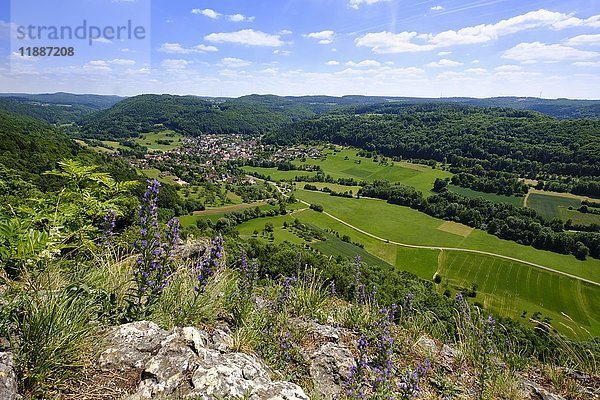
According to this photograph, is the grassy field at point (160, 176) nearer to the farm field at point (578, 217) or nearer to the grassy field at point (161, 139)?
the grassy field at point (161, 139)

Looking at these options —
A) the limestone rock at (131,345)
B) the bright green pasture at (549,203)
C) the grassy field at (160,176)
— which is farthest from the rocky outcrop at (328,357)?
the grassy field at (160,176)

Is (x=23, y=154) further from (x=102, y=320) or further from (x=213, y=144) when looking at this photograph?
(x=213, y=144)

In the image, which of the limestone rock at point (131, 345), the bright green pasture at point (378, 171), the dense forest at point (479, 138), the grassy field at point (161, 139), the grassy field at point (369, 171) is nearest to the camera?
the limestone rock at point (131, 345)

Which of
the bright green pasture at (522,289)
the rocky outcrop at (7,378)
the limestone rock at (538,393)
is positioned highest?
the rocky outcrop at (7,378)

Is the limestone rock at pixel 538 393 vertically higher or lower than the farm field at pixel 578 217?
higher

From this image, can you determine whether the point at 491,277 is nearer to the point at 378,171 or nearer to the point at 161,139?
the point at 378,171

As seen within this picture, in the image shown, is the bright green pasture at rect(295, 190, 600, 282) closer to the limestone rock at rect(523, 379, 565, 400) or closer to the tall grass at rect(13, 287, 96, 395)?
the limestone rock at rect(523, 379, 565, 400)

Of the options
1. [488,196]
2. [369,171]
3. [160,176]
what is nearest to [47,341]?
[160,176]

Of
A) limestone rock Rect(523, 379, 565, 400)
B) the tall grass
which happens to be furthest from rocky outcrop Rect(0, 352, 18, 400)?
limestone rock Rect(523, 379, 565, 400)
